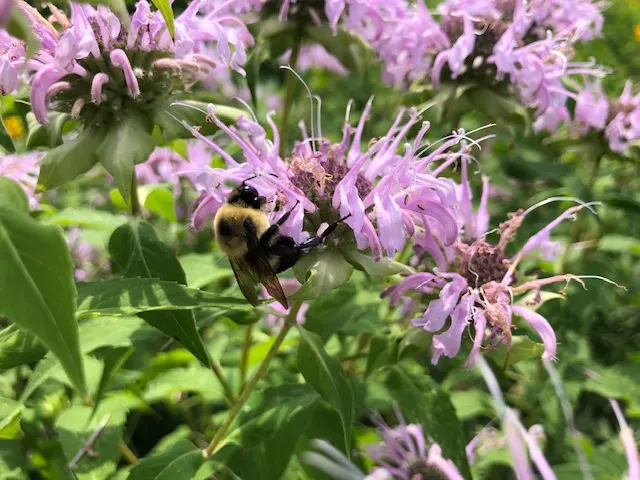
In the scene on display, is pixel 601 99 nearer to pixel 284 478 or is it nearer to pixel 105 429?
pixel 284 478

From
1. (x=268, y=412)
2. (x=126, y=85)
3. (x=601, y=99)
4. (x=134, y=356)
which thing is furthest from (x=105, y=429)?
(x=601, y=99)

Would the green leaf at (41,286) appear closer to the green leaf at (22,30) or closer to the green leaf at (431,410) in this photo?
the green leaf at (22,30)

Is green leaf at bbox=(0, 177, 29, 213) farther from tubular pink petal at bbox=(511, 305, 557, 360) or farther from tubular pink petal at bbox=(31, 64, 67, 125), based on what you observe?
tubular pink petal at bbox=(511, 305, 557, 360)

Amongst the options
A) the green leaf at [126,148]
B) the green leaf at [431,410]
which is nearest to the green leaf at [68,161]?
the green leaf at [126,148]

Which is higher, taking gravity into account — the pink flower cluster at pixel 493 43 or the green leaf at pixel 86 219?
the pink flower cluster at pixel 493 43

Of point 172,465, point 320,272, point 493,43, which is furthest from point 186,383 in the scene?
point 493,43

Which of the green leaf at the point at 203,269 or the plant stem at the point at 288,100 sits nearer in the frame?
the green leaf at the point at 203,269

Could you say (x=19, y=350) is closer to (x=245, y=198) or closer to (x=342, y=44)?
(x=245, y=198)
